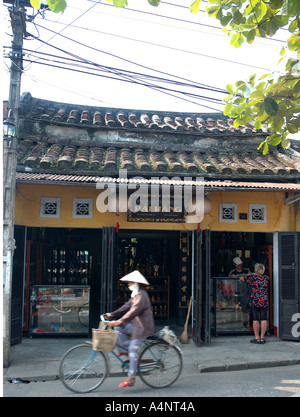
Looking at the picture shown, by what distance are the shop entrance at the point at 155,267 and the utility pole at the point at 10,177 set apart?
4.53 m

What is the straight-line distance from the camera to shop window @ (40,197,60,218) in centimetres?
900

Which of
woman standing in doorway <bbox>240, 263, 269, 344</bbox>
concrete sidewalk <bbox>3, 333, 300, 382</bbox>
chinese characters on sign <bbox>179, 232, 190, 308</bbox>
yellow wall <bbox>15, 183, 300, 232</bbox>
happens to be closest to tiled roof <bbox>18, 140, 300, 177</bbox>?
yellow wall <bbox>15, 183, 300, 232</bbox>

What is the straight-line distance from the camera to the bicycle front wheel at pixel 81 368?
18.8 ft

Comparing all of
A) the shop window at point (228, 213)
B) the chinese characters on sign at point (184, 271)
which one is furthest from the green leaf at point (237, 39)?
the chinese characters on sign at point (184, 271)

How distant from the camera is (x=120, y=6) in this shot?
4.89 meters

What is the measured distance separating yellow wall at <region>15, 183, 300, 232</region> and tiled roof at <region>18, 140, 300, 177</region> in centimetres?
54

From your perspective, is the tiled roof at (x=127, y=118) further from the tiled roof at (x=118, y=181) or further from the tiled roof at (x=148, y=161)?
the tiled roof at (x=118, y=181)

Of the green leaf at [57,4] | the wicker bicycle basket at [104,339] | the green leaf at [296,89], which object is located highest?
the green leaf at [57,4]

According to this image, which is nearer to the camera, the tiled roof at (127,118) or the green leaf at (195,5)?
the green leaf at (195,5)

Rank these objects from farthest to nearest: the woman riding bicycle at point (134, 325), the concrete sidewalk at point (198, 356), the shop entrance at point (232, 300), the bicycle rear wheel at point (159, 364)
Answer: the shop entrance at point (232, 300), the concrete sidewalk at point (198, 356), the bicycle rear wheel at point (159, 364), the woman riding bicycle at point (134, 325)

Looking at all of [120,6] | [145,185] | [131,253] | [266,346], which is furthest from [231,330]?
[120,6]

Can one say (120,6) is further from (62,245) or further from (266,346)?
(62,245)

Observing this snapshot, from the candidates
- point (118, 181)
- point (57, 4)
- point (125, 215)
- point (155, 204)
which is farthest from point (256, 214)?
point (57, 4)

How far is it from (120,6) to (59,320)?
7182 mm
